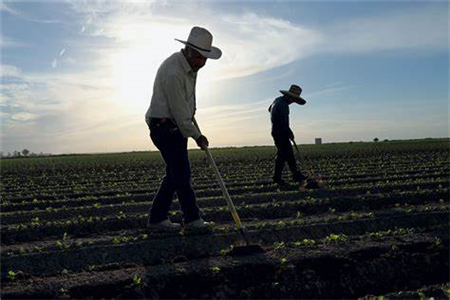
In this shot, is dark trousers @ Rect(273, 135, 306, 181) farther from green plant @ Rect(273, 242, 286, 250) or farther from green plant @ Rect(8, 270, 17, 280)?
green plant @ Rect(8, 270, 17, 280)

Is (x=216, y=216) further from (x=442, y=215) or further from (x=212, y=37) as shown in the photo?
(x=442, y=215)

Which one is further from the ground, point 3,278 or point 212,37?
point 212,37

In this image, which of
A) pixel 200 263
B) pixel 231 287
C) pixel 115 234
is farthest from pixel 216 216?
pixel 231 287

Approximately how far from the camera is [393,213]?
6273mm

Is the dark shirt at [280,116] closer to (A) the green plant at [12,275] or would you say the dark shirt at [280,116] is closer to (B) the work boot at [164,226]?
(B) the work boot at [164,226]

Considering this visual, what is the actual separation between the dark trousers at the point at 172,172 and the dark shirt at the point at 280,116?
457cm

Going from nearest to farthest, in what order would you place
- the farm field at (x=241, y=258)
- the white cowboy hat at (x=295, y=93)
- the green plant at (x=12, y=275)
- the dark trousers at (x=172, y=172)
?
the farm field at (x=241, y=258), the green plant at (x=12, y=275), the dark trousers at (x=172, y=172), the white cowboy hat at (x=295, y=93)

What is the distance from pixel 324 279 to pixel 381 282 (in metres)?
0.52

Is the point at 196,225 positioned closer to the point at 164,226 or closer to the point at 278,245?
the point at 164,226

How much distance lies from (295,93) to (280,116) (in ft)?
1.89

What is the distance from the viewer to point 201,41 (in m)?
4.91

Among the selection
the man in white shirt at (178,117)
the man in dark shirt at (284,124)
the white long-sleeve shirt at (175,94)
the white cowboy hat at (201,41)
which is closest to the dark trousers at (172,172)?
the man in white shirt at (178,117)

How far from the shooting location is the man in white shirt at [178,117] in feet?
16.2

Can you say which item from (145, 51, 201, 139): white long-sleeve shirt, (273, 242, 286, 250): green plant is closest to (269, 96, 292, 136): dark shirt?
(145, 51, 201, 139): white long-sleeve shirt
